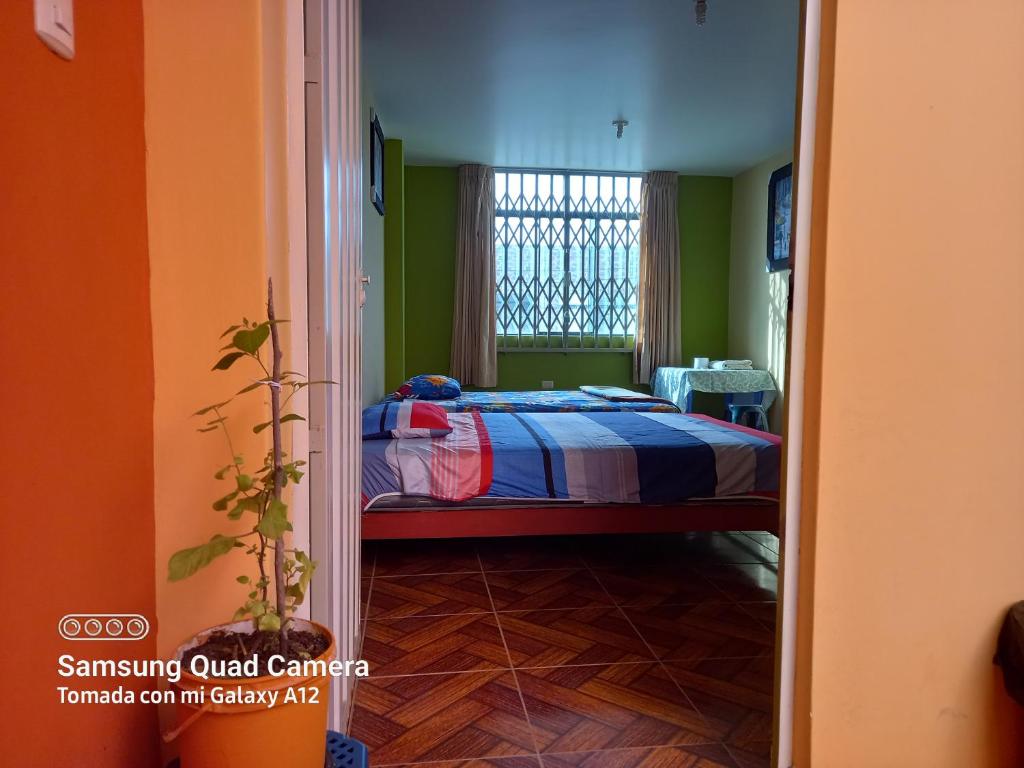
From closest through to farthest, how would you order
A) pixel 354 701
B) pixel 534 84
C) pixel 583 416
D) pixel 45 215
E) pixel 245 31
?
pixel 45 215, pixel 245 31, pixel 354 701, pixel 583 416, pixel 534 84

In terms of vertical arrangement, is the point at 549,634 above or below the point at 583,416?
below

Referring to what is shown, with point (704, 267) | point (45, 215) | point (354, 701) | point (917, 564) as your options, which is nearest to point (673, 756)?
point (917, 564)

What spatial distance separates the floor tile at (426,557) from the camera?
2691mm

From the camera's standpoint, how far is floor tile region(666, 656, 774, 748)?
1583mm

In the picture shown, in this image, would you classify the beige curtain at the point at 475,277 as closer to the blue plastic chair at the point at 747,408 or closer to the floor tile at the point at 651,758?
the blue plastic chair at the point at 747,408

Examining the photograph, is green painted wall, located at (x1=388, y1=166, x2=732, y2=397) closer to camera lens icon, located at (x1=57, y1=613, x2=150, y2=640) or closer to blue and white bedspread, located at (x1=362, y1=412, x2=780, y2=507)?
blue and white bedspread, located at (x1=362, y1=412, x2=780, y2=507)

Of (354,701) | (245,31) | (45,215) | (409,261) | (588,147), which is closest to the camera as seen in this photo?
(45,215)

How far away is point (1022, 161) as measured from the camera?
127 centimetres

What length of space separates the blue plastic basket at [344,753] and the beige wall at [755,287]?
4569 mm

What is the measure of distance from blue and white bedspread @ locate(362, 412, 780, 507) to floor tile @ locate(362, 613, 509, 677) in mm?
516

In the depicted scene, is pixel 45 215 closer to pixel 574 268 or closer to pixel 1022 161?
pixel 1022 161

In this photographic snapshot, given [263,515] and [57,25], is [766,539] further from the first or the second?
[57,25]

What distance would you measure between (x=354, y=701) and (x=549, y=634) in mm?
650

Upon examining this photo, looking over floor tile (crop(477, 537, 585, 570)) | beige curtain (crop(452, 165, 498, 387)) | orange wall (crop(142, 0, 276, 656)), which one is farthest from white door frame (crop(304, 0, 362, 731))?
beige curtain (crop(452, 165, 498, 387))
